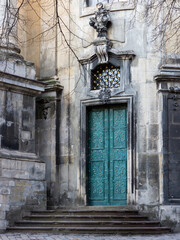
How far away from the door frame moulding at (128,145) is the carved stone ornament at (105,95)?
103 millimetres

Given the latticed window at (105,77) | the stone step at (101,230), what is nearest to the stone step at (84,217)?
the stone step at (101,230)

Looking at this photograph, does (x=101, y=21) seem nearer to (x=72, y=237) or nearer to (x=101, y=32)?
(x=101, y=32)

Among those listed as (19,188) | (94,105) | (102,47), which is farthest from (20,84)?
(19,188)

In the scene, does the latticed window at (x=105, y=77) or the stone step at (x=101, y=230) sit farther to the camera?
the latticed window at (x=105, y=77)

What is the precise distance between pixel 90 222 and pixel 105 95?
3.83 metres

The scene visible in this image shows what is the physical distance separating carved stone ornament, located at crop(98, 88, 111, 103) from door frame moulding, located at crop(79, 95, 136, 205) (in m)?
0.10

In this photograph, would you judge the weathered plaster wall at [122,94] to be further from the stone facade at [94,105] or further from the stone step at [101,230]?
the stone step at [101,230]

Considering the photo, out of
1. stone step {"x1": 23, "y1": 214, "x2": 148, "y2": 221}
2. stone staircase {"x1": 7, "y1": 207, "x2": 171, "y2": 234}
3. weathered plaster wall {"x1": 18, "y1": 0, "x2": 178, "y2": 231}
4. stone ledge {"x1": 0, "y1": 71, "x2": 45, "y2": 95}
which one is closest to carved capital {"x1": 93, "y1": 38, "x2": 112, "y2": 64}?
weathered plaster wall {"x1": 18, "y1": 0, "x2": 178, "y2": 231}

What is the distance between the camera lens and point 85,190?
15750 mm

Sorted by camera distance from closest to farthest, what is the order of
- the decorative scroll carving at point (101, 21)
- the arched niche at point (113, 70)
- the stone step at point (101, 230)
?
1. the stone step at point (101, 230)
2. the arched niche at point (113, 70)
3. the decorative scroll carving at point (101, 21)

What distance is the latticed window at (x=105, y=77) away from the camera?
1598 centimetres

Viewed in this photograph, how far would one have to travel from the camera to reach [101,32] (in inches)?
626

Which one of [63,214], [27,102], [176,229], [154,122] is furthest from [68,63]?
[176,229]

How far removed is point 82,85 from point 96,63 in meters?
0.78
